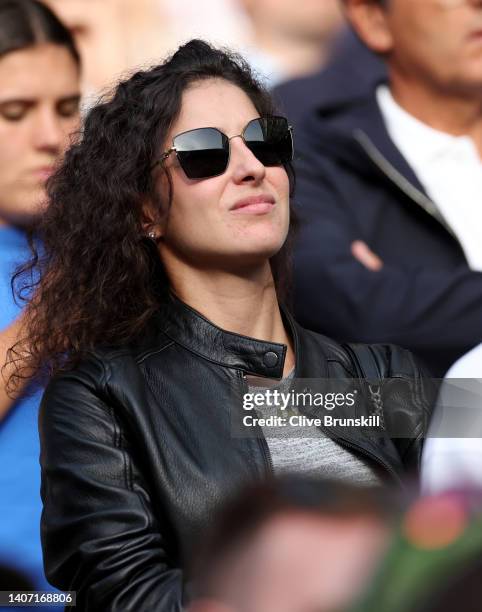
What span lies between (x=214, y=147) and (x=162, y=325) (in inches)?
14.5

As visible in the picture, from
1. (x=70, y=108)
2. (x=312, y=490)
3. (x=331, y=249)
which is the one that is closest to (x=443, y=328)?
(x=331, y=249)

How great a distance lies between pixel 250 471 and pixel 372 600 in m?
Answer: 1.33

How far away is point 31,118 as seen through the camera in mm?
2943

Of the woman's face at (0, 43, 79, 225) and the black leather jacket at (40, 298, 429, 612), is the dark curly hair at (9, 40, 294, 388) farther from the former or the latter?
the woman's face at (0, 43, 79, 225)

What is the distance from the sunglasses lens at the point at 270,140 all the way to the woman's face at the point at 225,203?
0.02 meters

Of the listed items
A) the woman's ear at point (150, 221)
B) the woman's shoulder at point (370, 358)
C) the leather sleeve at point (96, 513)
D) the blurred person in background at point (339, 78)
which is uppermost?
the blurred person in background at point (339, 78)

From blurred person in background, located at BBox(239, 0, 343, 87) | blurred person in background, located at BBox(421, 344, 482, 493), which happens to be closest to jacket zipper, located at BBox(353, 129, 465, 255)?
blurred person in background, located at BBox(421, 344, 482, 493)

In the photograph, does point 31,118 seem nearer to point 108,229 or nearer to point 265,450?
point 108,229

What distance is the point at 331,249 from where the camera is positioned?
113 inches

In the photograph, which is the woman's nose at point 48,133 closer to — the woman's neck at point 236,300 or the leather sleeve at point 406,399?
the woman's neck at point 236,300

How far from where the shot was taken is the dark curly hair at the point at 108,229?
218 cm

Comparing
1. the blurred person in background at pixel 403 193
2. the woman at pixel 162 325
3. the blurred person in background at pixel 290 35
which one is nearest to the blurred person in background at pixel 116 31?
the blurred person in background at pixel 290 35

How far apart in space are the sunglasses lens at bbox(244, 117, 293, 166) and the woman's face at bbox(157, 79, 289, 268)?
18mm

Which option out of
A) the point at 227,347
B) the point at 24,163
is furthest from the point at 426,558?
the point at 24,163
